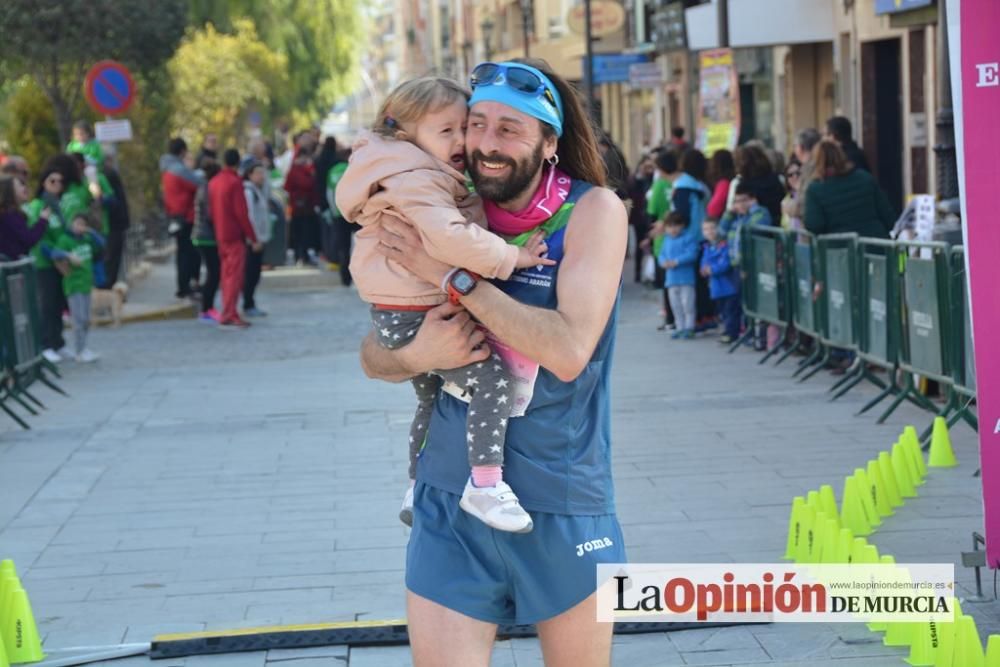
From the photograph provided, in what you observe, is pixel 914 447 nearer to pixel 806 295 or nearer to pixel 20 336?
pixel 806 295

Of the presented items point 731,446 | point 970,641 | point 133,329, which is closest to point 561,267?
point 970,641

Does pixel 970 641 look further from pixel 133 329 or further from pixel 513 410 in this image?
pixel 133 329

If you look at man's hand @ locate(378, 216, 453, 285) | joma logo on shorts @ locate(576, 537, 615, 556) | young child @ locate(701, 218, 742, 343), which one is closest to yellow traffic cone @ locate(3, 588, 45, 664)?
man's hand @ locate(378, 216, 453, 285)

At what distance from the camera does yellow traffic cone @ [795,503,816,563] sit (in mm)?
6875

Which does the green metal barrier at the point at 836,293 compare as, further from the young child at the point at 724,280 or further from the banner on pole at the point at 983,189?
the banner on pole at the point at 983,189

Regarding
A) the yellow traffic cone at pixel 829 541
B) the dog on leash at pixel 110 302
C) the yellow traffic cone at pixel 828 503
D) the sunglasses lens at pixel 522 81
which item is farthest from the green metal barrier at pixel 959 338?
the dog on leash at pixel 110 302

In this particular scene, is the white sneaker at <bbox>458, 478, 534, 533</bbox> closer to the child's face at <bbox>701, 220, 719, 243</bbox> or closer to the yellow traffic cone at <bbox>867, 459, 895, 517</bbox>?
the yellow traffic cone at <bbox>867, 459, 895, 517</bbox>

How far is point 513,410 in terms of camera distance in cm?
387

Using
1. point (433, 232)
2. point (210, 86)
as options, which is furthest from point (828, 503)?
point (210, 86)

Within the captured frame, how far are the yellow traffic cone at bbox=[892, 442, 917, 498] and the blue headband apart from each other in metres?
4.80

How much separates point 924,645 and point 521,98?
2.55 metres

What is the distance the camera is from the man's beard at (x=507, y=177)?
3809mm

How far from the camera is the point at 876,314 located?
1120cm

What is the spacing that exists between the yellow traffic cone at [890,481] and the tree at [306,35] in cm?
4083
